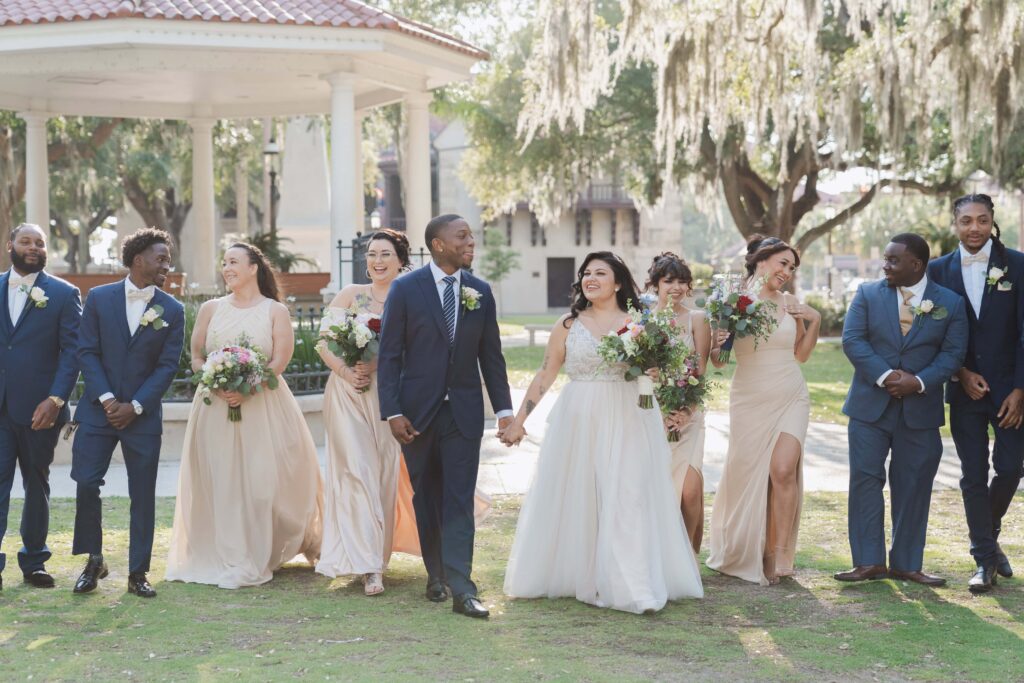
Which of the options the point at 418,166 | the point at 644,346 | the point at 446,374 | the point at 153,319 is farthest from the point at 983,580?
the point at 418,166

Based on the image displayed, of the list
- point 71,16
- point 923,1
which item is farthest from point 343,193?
point 923,1

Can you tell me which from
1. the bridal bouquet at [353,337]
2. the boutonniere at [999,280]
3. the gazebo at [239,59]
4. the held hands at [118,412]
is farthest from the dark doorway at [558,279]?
the held hands at [118,412]

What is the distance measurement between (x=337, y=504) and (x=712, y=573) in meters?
2.32

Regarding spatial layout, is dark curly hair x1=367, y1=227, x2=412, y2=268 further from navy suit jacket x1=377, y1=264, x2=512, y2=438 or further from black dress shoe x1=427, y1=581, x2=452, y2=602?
black dress shoe x1=427, y1=581, x2=452, y2=602

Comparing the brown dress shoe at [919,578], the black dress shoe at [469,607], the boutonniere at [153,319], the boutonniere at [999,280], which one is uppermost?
the boutonniere at [999,280]

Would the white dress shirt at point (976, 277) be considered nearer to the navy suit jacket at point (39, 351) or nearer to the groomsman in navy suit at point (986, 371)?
the groomsman in navy suit at point (986, 371)

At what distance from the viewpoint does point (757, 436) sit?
7.99 metres

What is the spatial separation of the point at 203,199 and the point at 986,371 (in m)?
18.5

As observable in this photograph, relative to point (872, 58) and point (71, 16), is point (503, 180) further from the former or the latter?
point (71, 16)

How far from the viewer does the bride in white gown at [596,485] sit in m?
7.12

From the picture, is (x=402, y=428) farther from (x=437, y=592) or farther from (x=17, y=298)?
(x=17, y=298)

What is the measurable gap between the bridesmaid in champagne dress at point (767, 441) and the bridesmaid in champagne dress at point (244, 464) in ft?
8.57

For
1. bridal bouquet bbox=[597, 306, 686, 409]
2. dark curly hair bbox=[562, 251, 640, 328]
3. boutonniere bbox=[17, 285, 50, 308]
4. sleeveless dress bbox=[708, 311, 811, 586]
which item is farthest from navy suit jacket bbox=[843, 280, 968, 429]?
boutonniere bbox=[17, 285, 50, 308]

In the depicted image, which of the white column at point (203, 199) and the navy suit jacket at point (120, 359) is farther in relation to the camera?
the white column at point (203, 199)
